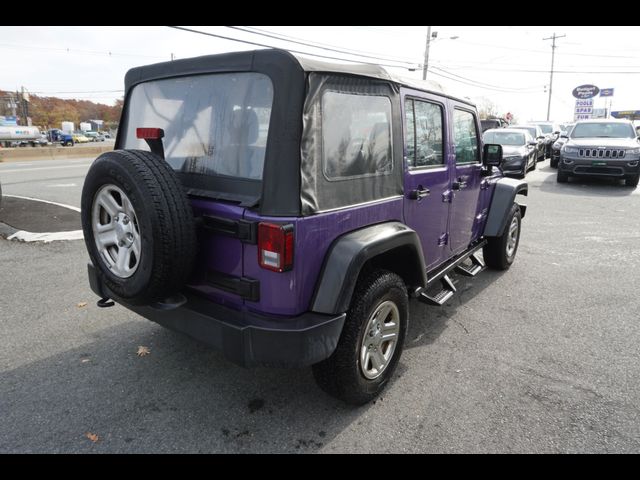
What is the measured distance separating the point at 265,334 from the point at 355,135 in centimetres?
124

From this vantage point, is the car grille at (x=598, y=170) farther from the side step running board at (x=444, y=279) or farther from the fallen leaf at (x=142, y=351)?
the fallen leaf at (x=142, y=351)

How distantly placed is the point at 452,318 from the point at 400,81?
2.20 m

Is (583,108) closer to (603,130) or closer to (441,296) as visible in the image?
(603,130)

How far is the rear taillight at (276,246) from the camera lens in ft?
6.93

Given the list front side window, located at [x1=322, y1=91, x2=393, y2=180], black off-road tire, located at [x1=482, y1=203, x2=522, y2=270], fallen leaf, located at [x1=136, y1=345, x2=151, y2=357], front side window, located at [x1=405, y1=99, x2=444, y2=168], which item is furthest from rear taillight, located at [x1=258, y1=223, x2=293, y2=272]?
black off-road tire, located at [x1=482, y1=203, x2=522, y2=270]

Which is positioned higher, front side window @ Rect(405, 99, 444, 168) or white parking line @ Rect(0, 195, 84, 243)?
front side window @ Rect(405, 99, 444, 168)

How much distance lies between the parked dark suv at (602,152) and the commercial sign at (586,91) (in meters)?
52.8

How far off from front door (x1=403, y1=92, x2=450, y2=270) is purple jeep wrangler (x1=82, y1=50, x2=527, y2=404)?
0.17 feet

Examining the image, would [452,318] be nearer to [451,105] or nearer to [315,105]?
[451,105]

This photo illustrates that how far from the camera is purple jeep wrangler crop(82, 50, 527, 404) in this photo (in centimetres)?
218

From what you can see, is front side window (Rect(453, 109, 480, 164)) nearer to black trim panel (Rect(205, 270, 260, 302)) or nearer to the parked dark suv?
black trim panel (Rect(205, 270, 260, 302))

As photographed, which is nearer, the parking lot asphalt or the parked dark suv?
the parking lot asphalt

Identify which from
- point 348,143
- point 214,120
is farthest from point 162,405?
point 348,143

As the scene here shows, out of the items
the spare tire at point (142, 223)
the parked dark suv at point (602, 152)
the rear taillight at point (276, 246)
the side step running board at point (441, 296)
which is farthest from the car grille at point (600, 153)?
the spare tire at point (142, 223)
